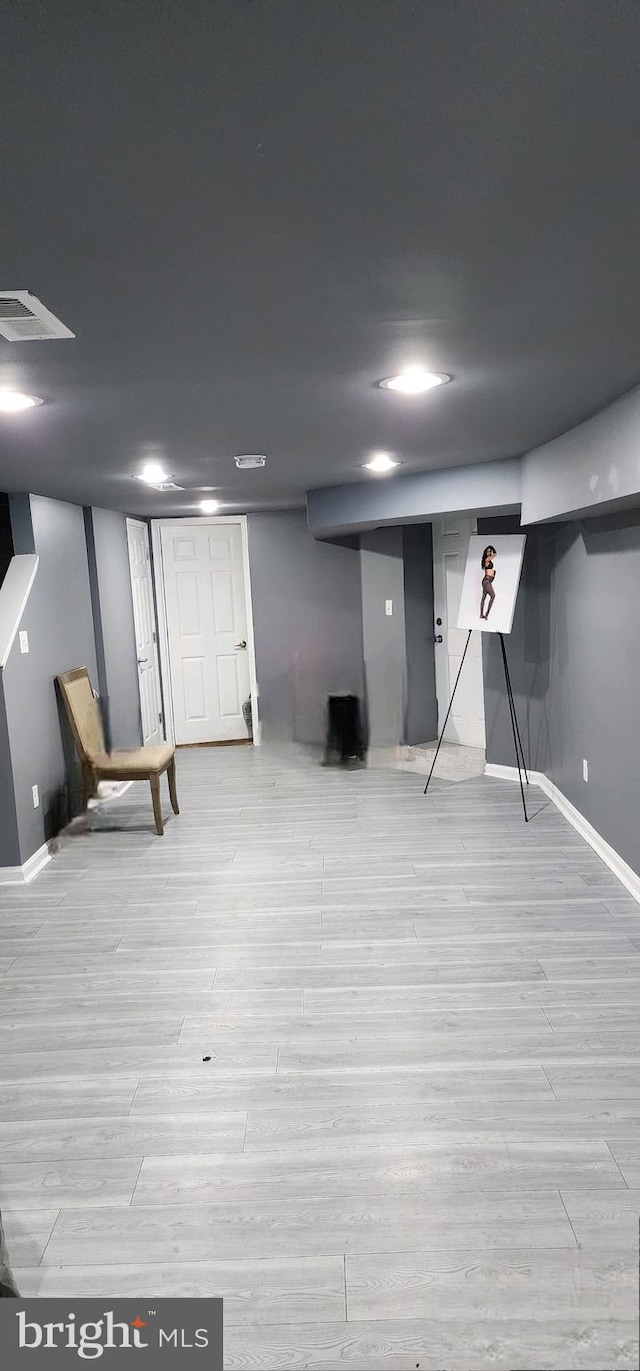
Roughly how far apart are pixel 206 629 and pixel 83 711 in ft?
8.37

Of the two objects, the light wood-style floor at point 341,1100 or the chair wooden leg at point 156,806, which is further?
the chair wooden leg at point 156,806

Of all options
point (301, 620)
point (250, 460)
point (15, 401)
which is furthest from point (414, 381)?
point (301, 620)

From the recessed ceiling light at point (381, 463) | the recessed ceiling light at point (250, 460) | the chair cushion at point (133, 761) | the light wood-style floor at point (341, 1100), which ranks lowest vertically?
the light wood-style floor at point (341, 1100)

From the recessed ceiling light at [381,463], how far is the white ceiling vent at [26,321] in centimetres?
264

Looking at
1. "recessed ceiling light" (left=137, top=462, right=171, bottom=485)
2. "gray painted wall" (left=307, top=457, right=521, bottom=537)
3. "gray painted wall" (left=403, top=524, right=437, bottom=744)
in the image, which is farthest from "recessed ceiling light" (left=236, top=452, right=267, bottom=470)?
"gray painted wall" (left=403, top=524, right=437, bottom=744)

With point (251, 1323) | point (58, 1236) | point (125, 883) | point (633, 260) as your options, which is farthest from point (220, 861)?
point (633, 260)

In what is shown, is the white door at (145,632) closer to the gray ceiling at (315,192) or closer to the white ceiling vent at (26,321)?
the gray ceiling at (315,192)

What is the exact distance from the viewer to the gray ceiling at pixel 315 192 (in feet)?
3.07

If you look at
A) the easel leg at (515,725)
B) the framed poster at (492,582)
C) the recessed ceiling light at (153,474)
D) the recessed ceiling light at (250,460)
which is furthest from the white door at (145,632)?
the easel leg at (515,725)

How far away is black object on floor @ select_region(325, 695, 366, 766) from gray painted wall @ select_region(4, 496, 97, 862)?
2180mm

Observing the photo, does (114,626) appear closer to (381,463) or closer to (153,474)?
(153,474)

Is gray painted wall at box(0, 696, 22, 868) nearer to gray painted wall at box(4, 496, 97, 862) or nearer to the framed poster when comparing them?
gray painted wall at box(4, 496, 97, 862)

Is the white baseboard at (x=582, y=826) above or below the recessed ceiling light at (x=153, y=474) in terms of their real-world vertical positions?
below

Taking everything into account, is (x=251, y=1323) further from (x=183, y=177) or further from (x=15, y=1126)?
(x=183, y=177)
